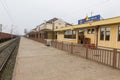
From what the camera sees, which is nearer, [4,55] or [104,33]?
[4,55]

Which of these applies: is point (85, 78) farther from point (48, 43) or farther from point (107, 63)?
point (48, 43)

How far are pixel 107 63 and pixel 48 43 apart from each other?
49.1ft

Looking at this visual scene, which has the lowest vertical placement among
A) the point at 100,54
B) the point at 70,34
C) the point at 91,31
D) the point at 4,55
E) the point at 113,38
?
the point at 4,55

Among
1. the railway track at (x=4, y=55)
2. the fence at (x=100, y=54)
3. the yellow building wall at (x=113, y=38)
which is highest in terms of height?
the yellow building wall at (x=113, y=38)

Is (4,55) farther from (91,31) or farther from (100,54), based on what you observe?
(91,31)

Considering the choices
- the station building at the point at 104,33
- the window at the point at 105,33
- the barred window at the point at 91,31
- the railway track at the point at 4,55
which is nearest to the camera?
the railway track at the point at 4,55

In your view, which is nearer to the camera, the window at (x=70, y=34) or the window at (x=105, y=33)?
the window at (x=105, y=33)

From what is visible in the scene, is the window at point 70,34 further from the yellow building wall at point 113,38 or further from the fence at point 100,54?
the yellow building wall at point 113,38

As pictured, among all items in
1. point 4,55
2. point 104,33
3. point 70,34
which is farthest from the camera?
point 70,34

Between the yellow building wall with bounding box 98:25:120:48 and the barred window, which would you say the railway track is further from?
the barred window

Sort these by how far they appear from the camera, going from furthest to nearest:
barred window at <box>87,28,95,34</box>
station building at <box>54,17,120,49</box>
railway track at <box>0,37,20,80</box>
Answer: barred window at <box>87,28,95,34</box>
station building at <box>54,17,120,49</box>
railway track at <box>0,37,20,80</box>

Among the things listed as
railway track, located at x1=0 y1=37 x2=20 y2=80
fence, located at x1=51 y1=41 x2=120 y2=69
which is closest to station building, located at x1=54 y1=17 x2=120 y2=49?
fence, located at x1=51 y1=41 x2=120 y2=69

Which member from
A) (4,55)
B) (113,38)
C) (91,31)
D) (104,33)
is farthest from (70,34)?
(4,55)

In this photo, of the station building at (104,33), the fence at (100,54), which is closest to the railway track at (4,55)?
the fence at (100,54)
